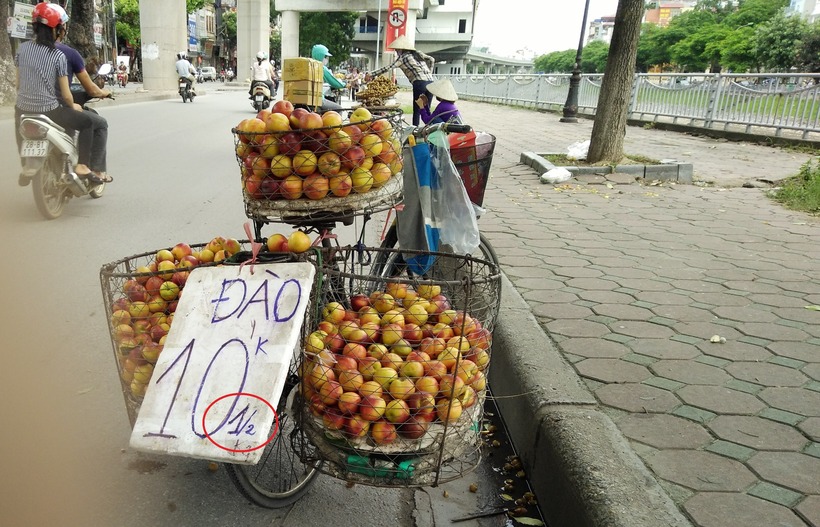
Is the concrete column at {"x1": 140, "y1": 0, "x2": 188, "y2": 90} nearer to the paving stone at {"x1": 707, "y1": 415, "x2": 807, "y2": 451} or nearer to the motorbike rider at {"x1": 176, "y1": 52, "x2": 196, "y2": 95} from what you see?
the motorbike rider at {"x1": 176, "y1": 52, "x2": 196, "y2": 95}

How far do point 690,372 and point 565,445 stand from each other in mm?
1038

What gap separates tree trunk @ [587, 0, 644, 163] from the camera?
862 centimetres

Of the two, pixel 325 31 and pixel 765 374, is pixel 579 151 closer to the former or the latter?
pixel 765 374

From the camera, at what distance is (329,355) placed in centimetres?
195

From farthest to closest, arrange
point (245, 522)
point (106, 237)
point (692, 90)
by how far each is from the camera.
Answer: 1. point (692, 90)
2. point (106, 237)
3. point (245, 522)

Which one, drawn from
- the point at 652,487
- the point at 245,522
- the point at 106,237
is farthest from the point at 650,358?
the point at 106,237

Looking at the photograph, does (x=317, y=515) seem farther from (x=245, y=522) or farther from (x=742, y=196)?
(x=742, y=196)

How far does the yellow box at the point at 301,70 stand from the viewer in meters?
2.81

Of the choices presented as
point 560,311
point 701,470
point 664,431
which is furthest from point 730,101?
point 701,470

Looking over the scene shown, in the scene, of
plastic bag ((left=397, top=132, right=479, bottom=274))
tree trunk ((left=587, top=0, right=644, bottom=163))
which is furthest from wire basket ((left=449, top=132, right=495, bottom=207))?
tree trunk ((left=587, top=0, right=644, bottom=163))

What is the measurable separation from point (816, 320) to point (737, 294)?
1.69 feet

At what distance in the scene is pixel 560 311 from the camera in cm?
371

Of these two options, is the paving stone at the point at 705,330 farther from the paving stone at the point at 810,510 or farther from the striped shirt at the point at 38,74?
the striped shirt at the point at 38,74

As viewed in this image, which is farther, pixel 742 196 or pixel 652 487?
pixel 742 196
